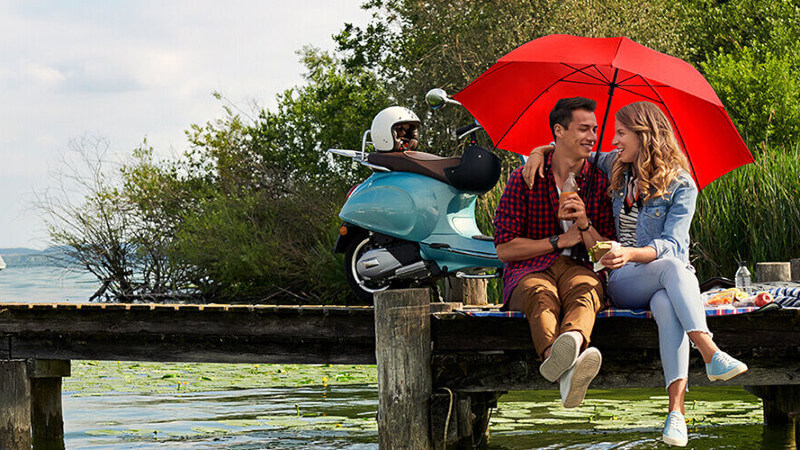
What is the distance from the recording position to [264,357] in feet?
18.7

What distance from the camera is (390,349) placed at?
468 centimetres

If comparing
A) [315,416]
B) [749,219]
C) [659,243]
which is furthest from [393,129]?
[749,219]

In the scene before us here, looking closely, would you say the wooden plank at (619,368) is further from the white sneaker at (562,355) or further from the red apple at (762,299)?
the white sneaker at (562,355)

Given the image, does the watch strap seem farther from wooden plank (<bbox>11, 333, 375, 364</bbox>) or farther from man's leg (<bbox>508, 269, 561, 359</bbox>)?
wooden plank (<bbox>11, 333, 375, 364</bbox>)

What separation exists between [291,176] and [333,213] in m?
2.65

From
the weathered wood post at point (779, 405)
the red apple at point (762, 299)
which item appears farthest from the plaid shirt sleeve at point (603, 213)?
the weathered wood post at point (779, 405)

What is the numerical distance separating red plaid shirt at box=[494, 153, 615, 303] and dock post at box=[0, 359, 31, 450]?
119 inches

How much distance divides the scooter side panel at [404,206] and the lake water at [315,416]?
4.58 feet

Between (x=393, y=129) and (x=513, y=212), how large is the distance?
365 centimetres

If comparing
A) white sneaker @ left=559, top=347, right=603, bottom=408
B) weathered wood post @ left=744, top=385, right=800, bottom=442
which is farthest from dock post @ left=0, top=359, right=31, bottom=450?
weathered wood post @ left=744, top=385, right=800, bottom=442

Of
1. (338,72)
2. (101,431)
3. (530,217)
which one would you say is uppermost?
(338,72)

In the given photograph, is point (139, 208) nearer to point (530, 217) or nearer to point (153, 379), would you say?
point (153, 379)

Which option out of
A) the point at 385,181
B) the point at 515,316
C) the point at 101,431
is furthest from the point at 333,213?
the point at 515,316

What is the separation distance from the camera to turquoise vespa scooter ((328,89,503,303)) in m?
7.95
